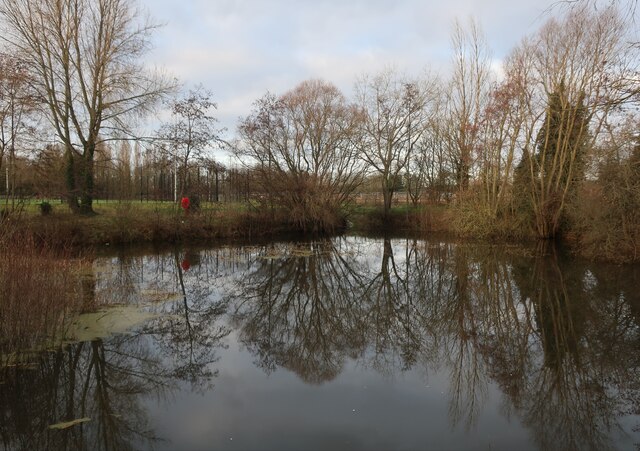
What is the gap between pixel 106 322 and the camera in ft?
26.5

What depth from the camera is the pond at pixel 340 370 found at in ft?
15.2

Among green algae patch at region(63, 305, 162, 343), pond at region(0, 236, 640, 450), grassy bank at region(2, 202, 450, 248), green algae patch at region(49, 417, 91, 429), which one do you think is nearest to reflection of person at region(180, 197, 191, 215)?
grassy bank at region(2, 202, 450, 248)

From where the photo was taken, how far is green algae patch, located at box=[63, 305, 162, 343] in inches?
290

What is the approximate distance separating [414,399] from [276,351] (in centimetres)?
265

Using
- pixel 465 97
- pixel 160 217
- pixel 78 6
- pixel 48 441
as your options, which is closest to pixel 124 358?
pixel 48 441

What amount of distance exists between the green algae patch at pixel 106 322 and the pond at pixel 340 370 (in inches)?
1.8

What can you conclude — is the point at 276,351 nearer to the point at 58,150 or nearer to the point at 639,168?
the point at 639,168

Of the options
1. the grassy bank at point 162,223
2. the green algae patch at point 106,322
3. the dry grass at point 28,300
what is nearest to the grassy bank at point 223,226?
the grassy bank at point 162,223

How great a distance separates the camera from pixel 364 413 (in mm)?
5070

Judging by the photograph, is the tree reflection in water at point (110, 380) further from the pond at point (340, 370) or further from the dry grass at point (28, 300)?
the dry grass at point (28, 300)

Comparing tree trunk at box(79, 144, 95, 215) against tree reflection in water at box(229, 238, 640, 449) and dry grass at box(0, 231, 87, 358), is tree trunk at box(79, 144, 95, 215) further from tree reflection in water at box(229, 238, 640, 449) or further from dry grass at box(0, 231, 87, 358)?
dry grass at box(0, 231, 87, 358)

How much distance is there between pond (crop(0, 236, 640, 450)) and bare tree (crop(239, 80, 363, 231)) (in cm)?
1621

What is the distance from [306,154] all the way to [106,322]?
76.2ft

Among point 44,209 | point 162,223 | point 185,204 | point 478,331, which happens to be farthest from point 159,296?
point 185,204
